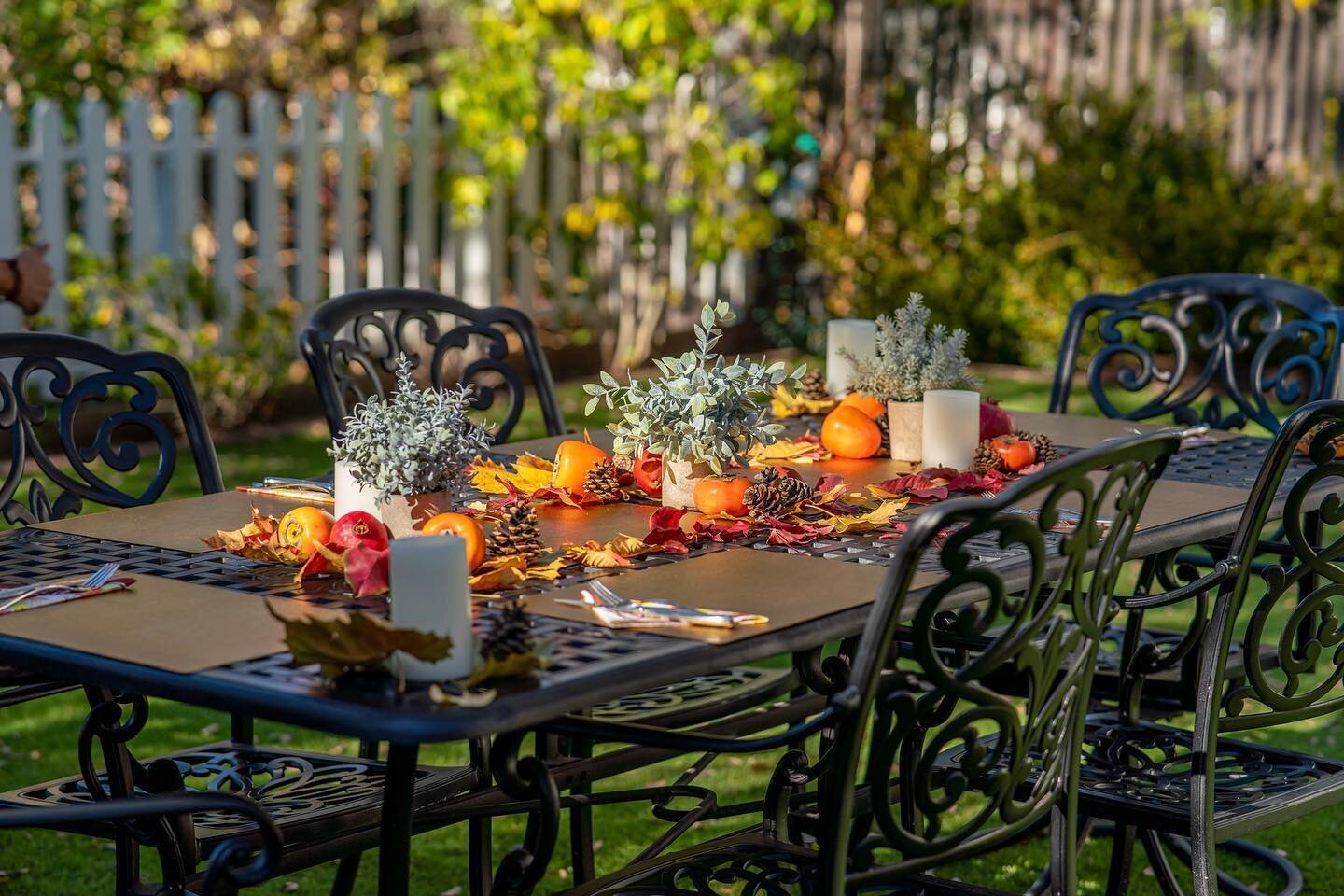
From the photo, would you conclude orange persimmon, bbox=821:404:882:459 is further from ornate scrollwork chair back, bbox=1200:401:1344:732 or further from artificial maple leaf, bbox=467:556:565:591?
artificial maple leaf, bbox=467:556:565:591

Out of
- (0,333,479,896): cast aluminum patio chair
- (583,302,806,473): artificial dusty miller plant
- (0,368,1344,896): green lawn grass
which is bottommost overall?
(0,368,1344,896): green lawn grass

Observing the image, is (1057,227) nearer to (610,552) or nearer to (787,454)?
(787,454)

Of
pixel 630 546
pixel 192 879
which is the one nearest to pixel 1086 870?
pixel 630 546

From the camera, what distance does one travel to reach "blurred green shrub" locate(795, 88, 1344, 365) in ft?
27.9

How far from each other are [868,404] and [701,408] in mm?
776

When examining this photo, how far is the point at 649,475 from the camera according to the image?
8.66ft

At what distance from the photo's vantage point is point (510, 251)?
859 cm

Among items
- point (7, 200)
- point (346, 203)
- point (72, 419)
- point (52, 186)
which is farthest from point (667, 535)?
point (346, 203)

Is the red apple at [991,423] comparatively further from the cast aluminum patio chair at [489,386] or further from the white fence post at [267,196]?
the white fence post at [267,196]

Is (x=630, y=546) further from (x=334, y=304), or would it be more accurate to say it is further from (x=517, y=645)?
(x=334, y=304)

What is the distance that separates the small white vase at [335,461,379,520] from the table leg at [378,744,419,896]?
1.40 feet

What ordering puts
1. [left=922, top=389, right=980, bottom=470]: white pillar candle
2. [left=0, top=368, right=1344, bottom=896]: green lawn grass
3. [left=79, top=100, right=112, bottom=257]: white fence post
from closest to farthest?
[left=922, top=389, right=980, bottom=470]: white pillar candle
[left=0, top=368, right=1344, bottom=896]: green lawn grass
[left=79, top=100, right=112, bottom=257]: white fence post

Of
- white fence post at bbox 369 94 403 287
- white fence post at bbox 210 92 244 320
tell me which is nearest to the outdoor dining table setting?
white fence post at bbox 210 92 244 320

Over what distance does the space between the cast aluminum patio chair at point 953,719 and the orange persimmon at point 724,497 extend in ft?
1.19
